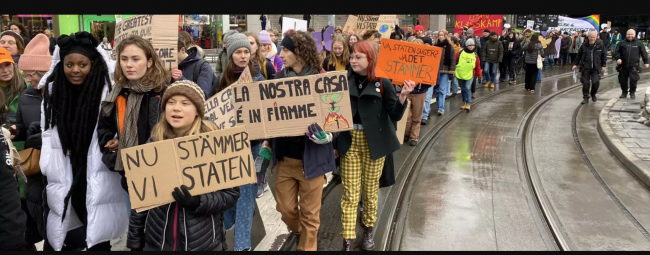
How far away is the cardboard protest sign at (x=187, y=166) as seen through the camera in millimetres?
2820

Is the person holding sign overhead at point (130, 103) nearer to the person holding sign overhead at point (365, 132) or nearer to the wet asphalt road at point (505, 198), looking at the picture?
the person holding sign overhead at point (365, 132)

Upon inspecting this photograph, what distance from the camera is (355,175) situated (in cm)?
431

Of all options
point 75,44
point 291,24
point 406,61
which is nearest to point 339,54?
point 406,61

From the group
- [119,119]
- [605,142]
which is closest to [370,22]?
[605,142]

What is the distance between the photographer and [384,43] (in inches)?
189

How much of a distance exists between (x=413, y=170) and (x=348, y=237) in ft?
9.27

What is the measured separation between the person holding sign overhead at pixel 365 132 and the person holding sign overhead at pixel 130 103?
1617 mm

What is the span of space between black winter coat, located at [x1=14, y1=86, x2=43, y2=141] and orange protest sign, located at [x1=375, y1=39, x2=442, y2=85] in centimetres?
272

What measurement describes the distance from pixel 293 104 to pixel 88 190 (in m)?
1.59

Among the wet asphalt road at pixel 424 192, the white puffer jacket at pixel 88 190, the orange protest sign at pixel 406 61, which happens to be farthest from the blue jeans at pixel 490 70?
the white puffer jacket at pixel 88 190

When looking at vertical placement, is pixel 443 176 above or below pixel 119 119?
below

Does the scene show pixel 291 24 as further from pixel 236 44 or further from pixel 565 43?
pixel 565 43

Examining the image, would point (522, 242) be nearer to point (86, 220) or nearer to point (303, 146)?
point (303, 146)

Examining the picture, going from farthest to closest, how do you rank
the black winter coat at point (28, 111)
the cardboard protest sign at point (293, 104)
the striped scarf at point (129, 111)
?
the cardboard protest sign at point (293, 104)
the black winter coat at point (28, 111)
the striped scarf at point (129, 111)
